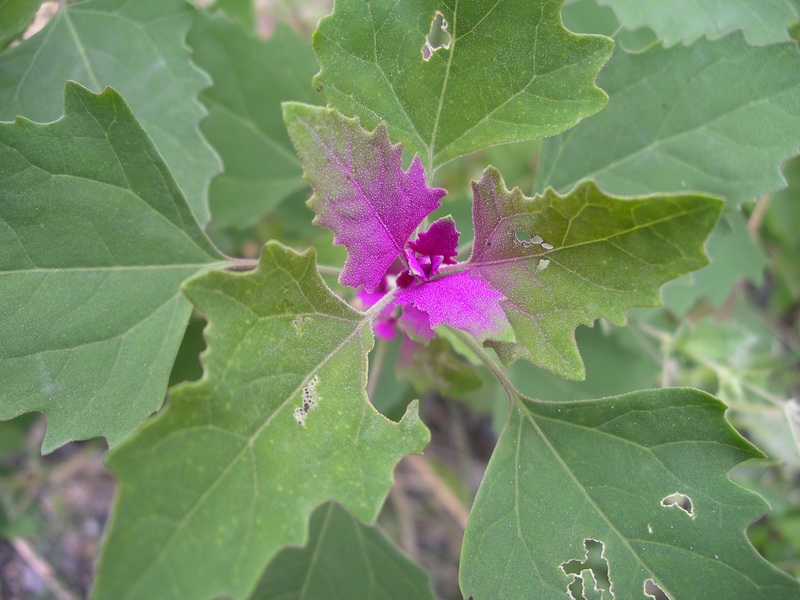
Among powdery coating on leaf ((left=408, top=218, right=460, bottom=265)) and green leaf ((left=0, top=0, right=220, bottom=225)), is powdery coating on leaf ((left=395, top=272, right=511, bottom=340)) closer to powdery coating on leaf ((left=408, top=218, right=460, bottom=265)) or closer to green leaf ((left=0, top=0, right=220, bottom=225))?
powdery coating on leaf ((left=408, top=218, right=460, bottom=265))

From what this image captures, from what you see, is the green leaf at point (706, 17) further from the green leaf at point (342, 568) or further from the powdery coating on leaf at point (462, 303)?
the green leaf at point (342, 568)

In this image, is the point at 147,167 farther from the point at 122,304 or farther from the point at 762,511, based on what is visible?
the point at 762,511

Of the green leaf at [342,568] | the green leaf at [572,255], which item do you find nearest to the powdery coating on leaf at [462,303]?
the green leaf at [572,255]

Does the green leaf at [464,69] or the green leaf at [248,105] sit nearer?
the green leaf at [464,69]

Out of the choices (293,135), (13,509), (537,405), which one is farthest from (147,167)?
(13,509)

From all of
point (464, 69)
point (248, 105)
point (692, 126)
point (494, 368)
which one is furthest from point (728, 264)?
point (248, 105)

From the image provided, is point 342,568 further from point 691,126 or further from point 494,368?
point 691,126
